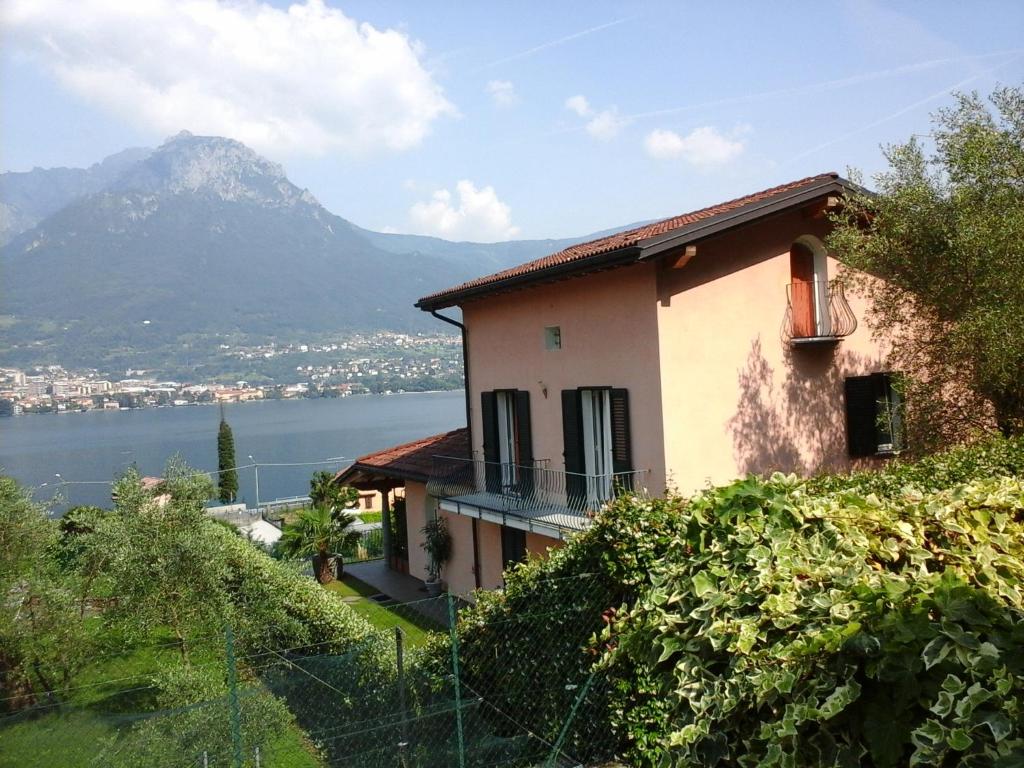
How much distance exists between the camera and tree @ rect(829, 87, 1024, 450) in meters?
10.5

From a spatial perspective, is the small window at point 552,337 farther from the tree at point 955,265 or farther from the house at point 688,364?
the tree at point 955,265

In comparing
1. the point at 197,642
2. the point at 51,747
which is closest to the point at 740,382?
the point at 197,642

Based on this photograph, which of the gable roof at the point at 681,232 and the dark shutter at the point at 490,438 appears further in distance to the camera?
the dark shutter at the point at 490,438

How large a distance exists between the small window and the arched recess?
3.87 metres

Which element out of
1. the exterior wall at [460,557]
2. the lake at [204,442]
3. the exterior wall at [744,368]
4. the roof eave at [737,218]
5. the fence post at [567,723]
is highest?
the roof eave at [737,218]

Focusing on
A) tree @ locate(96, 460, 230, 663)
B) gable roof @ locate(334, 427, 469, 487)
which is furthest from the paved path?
tree @ locate(96, 460, 230, 663)

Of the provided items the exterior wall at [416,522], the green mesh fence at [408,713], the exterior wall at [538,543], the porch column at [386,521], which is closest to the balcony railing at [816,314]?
the exterior wall at [538,543]

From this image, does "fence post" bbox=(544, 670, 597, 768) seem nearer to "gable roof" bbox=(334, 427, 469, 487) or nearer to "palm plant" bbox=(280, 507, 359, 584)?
"gable roof" bbox=(334, 427, 469, 487)

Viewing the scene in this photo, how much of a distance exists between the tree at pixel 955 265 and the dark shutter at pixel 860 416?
1463 millimetres

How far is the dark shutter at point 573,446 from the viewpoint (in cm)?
1375

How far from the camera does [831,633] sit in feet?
13.5

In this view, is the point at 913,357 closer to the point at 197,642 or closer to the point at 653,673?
the point at 653,673

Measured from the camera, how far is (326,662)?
7.52 m

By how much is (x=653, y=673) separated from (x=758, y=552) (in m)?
1.06
